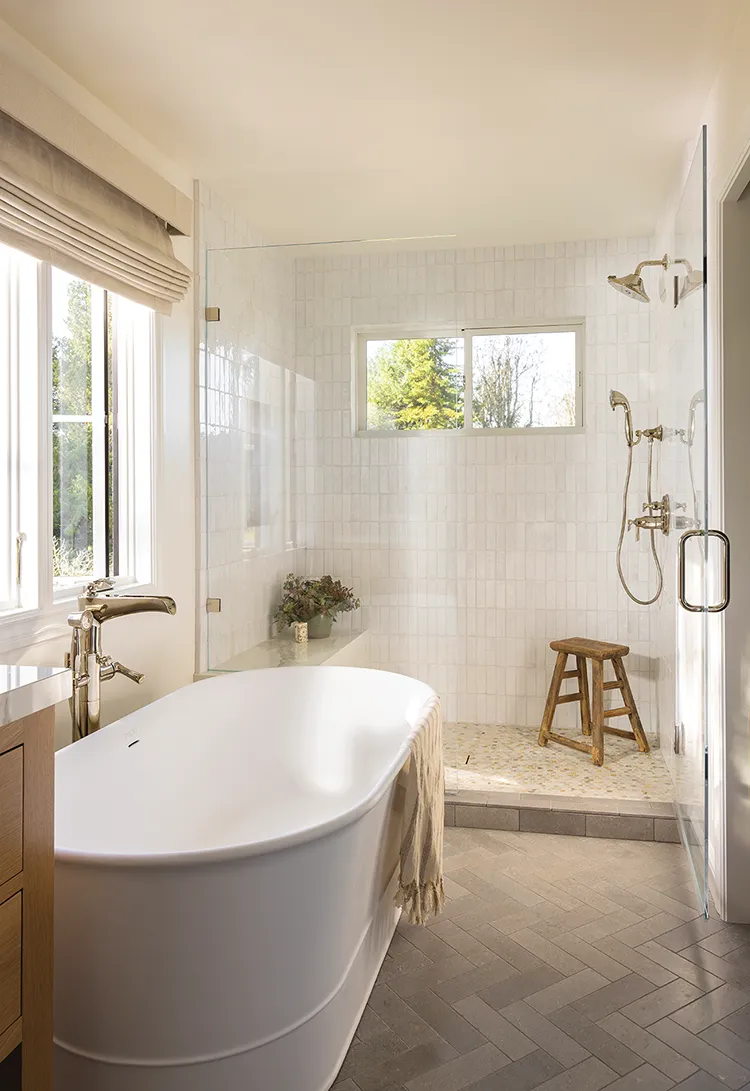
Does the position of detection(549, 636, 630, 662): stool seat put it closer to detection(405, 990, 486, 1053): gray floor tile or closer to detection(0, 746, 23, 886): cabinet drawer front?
detection(405, 990, 486, 1053): gray floor tile

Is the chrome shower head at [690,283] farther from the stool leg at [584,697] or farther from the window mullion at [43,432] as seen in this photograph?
the window mullion at [43,432]

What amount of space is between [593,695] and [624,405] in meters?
1.28

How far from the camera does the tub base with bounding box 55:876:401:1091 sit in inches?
64.7

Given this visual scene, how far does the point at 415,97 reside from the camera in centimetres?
276

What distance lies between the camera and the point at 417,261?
3.40m

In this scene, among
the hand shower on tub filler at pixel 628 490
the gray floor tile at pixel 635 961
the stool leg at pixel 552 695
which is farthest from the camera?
the stool leg at pixel 552 695

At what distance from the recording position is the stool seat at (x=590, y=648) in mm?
3719

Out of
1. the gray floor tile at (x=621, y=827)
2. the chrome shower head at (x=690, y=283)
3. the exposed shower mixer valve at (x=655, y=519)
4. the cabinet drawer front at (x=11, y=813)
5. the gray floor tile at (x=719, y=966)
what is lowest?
the gray floor tile at (x=719, y=966)

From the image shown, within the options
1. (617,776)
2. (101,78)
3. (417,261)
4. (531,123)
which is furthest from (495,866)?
(101,78)

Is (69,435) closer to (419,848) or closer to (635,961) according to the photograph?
(419,848)

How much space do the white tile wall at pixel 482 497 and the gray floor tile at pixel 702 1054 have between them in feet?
5.57

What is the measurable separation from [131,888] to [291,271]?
2.59 metres

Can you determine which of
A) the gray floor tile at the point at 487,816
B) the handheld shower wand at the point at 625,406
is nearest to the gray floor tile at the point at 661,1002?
the gray floor tile at the point at 487,816

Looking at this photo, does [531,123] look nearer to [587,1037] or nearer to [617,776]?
[617,776]
